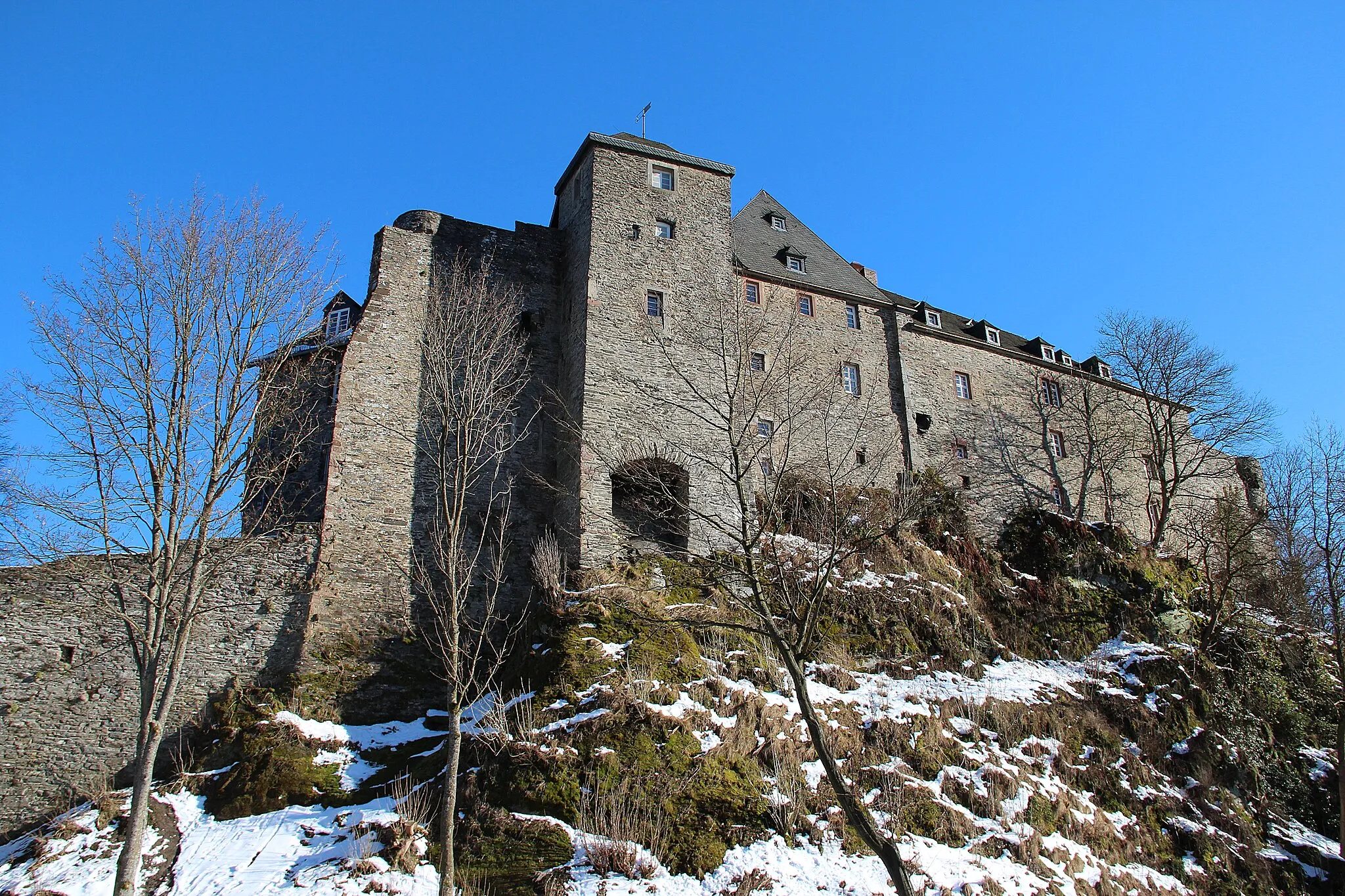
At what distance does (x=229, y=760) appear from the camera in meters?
15.5

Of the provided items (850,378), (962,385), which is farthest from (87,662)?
(962,385)

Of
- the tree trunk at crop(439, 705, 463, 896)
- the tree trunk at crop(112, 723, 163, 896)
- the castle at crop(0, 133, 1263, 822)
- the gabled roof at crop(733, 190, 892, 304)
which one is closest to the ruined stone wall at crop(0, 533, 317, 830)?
the castle at crop(0, 133, 1263, 822)

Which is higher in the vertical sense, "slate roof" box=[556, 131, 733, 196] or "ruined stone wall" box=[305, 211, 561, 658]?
"slate roof" box=[556, 131, 733, 196]

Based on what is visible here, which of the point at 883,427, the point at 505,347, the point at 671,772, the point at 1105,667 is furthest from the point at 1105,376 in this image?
the point at 671,772

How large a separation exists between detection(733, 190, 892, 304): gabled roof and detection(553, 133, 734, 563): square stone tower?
3426 millimetres

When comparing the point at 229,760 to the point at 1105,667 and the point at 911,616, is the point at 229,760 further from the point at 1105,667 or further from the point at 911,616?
the point at 1105,667

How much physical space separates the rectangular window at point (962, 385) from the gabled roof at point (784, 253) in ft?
12.6

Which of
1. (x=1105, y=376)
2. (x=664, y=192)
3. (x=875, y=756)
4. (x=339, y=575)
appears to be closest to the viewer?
(x=875, y=756)

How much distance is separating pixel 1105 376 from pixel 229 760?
36.1 m

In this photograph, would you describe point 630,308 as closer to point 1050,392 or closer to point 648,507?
point 648,507

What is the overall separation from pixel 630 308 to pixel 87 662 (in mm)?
14282

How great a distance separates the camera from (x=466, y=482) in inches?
541

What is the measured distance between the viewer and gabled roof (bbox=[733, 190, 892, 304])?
28719 millimetres

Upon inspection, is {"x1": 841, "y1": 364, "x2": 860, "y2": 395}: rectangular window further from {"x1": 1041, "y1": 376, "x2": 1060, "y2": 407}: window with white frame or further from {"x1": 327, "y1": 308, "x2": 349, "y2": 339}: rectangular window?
{"x1": 327, "y1": 308, "x2": 349, "y2": 339}: rectangular window
